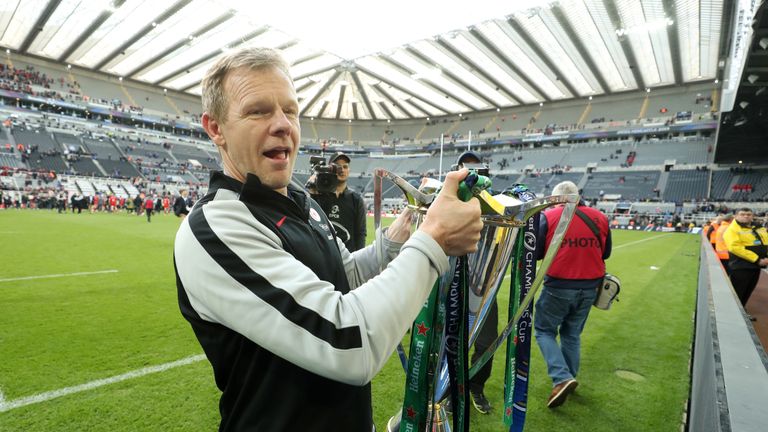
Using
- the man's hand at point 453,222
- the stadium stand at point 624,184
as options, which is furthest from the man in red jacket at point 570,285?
the stadium stand at point 624,184

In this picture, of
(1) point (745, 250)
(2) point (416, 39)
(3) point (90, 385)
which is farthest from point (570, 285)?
(2) point (416, 39)

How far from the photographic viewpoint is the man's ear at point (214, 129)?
43.8 inches

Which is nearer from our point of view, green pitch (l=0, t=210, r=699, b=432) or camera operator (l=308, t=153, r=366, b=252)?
green pitch (l=0, t=210, r=699, b=432)

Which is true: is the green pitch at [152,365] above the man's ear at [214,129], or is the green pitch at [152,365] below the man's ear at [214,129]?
below

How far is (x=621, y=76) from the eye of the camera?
1521 inches

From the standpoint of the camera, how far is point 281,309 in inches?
30.8

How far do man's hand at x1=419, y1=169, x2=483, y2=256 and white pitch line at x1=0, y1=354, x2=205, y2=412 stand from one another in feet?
10.9

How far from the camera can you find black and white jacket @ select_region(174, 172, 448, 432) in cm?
78

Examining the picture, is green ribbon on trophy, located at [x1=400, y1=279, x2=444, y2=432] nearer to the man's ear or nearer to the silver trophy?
the silver trophy

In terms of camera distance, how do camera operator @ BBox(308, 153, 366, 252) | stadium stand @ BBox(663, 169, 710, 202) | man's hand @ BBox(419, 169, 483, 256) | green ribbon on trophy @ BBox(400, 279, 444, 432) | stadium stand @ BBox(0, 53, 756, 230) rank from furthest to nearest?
stadium stand @ BBox(0, 53, 756, 230) < stadium stand @ BBox(663, 169, 710, 202) < camera operator @ BBox(308, 153, 366, 252) < green ribbon on trophy @ BBox(400, 279, 444, 432) < man's hand @ BBox(419, 169, 483, 256)

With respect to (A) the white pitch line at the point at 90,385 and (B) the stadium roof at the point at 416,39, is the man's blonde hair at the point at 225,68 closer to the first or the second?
(A) the white pitch line at the point at 90,385

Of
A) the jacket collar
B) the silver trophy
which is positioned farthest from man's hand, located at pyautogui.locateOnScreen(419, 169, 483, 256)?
the jacket collar

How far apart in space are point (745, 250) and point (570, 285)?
173 inches

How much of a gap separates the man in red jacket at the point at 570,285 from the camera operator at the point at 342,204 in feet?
6.16
